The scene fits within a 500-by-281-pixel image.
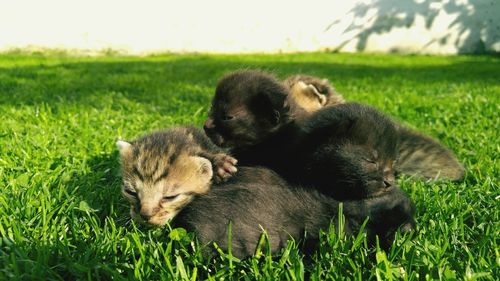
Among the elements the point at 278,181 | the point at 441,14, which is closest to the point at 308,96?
the point at 278,181

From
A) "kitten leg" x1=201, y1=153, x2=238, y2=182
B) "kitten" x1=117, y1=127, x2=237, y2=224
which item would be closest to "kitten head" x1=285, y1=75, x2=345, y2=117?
"kitten leg" x1=201, y1=153, x2=238, y2=182

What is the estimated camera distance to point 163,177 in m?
3.20

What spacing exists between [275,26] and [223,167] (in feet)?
60.9

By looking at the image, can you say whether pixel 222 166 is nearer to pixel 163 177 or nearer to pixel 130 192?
pixel 163 177

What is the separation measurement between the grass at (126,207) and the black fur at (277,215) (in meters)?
0.09

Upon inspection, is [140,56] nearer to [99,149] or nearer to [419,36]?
[419,36]

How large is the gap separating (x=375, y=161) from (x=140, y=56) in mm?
17152

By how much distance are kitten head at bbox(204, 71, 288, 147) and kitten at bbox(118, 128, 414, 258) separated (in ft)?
2.60

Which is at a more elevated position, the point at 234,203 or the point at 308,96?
the point at 308,96

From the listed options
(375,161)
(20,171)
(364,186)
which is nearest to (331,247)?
(364,186)

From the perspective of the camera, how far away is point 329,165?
123 inches

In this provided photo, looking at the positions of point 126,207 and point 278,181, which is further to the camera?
point 126,207

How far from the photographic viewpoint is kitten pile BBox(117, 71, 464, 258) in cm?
270

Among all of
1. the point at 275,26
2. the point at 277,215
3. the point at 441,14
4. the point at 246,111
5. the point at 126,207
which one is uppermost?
the point at 441,14
